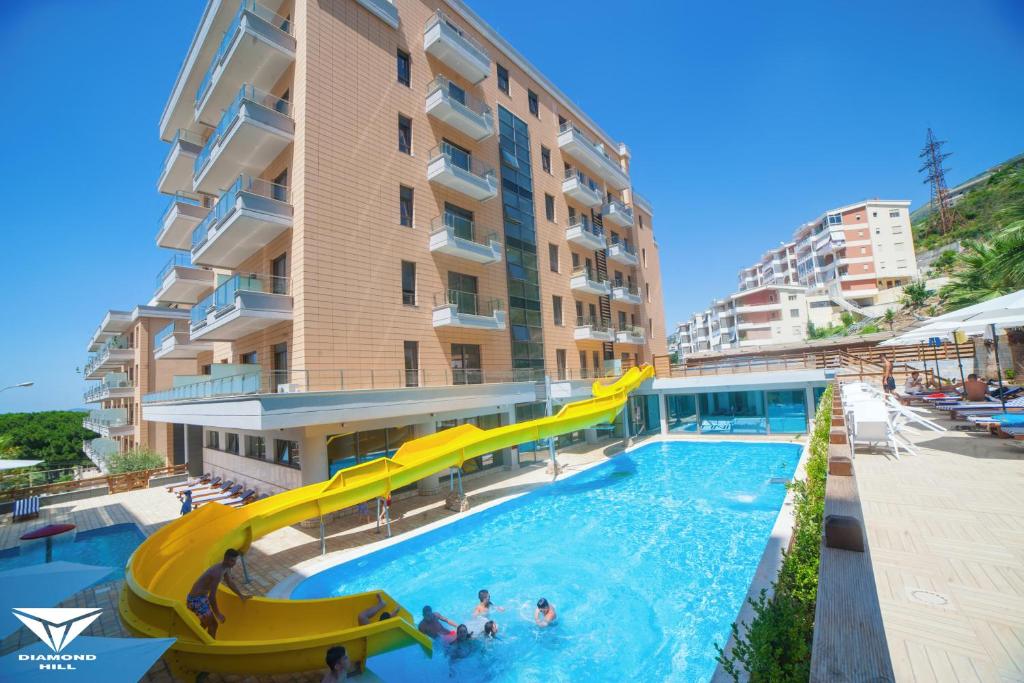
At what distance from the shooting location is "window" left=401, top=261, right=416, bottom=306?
1680 cm

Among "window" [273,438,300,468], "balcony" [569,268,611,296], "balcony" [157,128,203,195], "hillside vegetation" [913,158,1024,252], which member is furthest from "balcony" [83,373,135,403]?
"hillside vegetation" [913,158,1024,252]

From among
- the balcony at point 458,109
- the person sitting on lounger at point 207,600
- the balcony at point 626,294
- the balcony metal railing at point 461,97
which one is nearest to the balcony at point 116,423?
the balcony at point 458,109

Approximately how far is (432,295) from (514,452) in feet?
28.1

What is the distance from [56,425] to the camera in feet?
166

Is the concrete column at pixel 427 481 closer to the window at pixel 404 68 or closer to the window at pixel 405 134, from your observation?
the window at pixel 405 134

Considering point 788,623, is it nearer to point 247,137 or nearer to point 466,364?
point 466,364

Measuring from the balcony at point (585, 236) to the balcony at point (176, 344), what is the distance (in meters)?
20.9

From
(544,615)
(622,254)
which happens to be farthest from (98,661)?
(622,254)

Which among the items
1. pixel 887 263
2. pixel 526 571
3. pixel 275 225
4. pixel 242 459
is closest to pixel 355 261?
pixel 275 225

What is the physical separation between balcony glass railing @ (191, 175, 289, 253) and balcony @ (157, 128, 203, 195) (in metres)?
6.69

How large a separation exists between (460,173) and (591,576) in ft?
52.0

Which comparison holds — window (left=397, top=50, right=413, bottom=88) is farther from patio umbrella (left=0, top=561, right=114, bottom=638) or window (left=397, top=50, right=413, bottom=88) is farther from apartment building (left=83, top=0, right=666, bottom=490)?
patio umbrella (left=0, top=561, right=114, bottom=638)

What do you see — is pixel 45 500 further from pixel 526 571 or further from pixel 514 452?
pixel 526 571

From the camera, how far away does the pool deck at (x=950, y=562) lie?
4.07 metres
